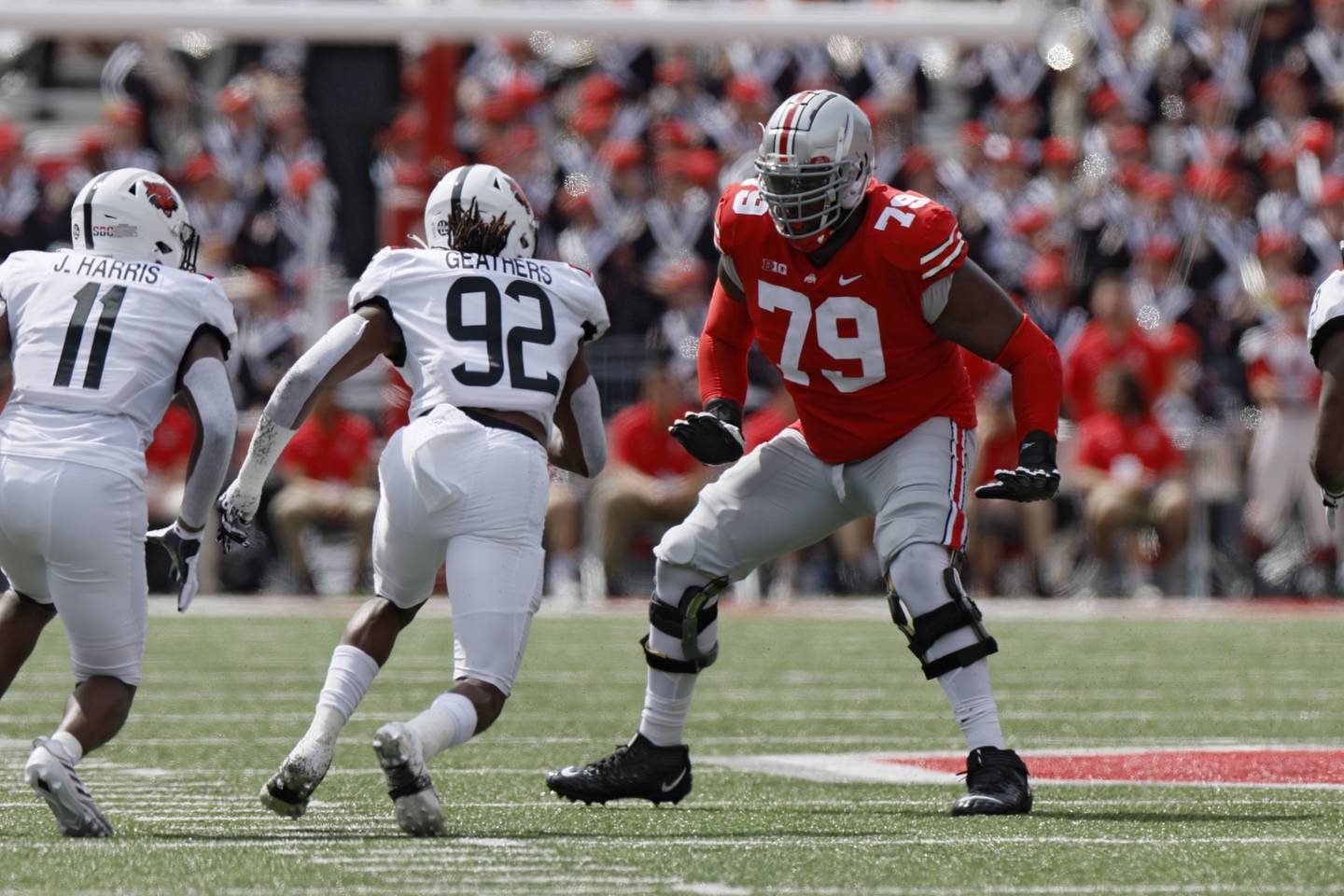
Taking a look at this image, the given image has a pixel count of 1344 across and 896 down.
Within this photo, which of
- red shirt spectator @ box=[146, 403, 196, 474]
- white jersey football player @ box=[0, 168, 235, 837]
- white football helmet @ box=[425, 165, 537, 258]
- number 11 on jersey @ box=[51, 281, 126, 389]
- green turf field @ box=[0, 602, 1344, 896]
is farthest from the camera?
red shirt spectator @ box=[146, 403, 196, 474]

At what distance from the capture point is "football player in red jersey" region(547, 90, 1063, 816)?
5.69m

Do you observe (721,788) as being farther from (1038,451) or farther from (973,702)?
(1038,451)

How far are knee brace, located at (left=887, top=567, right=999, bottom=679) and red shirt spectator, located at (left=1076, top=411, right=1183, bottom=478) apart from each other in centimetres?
853

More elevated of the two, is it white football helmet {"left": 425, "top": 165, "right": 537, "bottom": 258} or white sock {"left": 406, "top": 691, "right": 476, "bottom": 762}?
white football helmet {"left": 425, "top": 165, "right": 537, "bottom": 258}

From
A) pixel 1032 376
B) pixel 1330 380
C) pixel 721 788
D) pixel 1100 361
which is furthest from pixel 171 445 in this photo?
pixel 1330 380

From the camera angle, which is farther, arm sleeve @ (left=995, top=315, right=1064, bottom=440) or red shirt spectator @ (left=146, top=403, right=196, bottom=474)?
red shirt spectator @ (left=146, top=403, right=196, bottom=474)

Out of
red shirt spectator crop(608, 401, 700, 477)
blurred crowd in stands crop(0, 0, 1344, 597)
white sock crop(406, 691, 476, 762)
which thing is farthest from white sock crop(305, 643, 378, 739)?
red shirt spectator crop(608, 401, 700, 477)

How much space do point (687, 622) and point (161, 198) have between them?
1685 millimetres

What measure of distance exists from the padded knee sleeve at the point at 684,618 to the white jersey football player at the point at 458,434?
61cm

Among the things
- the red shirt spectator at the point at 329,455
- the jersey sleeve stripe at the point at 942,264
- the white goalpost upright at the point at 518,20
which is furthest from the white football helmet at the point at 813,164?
the red shirt spectator at the point at 329,455

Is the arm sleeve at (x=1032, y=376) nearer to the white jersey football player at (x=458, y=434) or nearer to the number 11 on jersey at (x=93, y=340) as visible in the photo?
the white jersey football player at (x=458, y=434)

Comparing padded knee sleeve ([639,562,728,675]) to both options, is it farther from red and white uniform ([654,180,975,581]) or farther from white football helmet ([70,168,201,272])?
white football helmet ([70,168,201,272])

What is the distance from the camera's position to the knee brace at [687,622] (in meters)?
5.93

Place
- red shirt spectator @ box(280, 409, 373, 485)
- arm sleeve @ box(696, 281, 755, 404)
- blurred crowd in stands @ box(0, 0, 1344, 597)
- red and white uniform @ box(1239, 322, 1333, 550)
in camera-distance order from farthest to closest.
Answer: red shirt spectator @ box(280, 409, 373, 485), blurred crowd in stands @ box(0, 0, 1344, 597), red and white uniform @ box(1239, 322, 1333, 550), arm sleeve @ box(696, 281, 755, 404)
